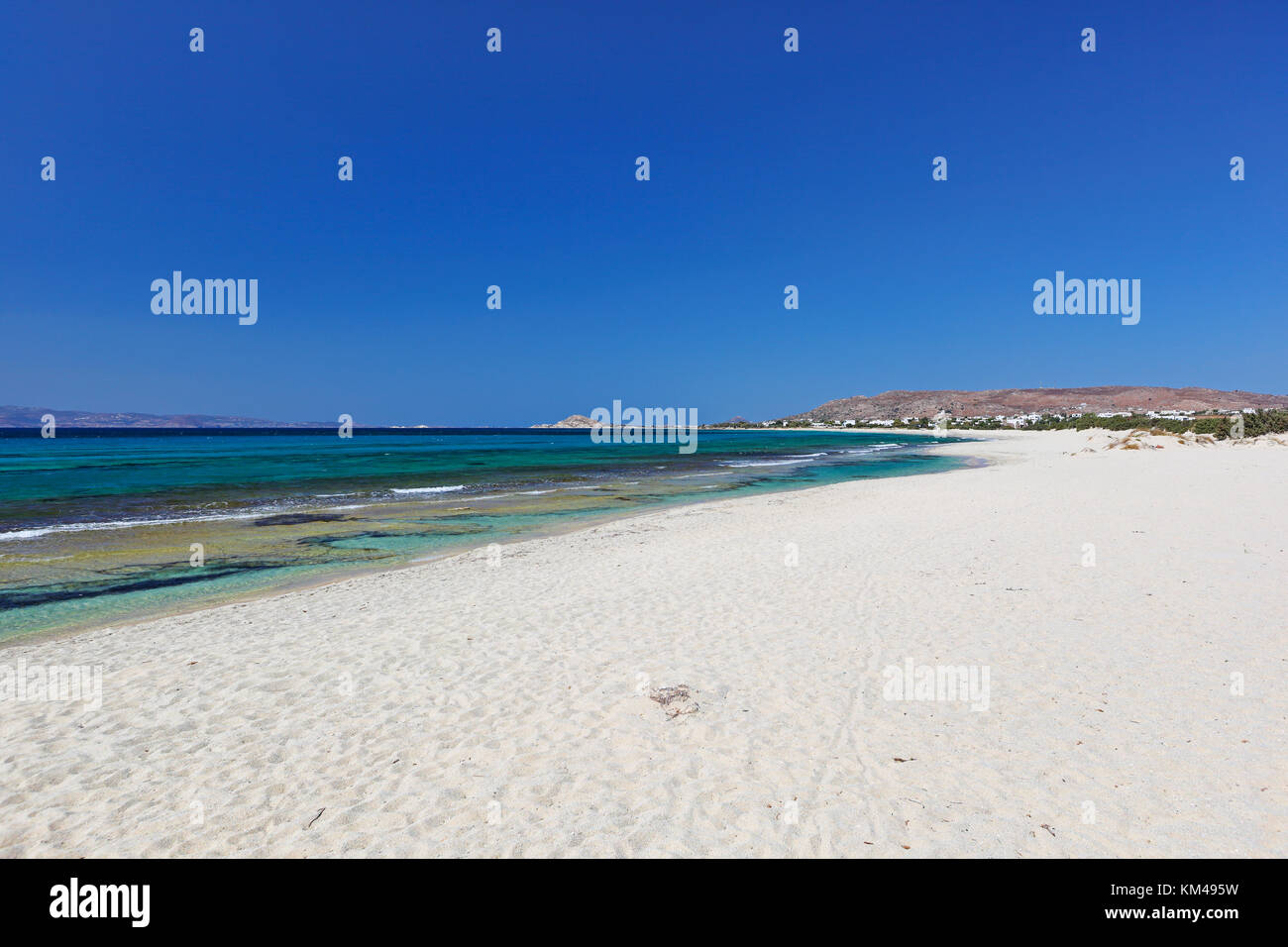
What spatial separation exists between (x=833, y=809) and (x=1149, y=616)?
675 cm

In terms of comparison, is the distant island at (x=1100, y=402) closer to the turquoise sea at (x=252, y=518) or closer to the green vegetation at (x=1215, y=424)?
the green vegetation at (x=1215, y=424)

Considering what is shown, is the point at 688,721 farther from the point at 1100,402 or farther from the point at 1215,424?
the point at 1100,402

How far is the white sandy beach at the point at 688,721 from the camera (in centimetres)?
402

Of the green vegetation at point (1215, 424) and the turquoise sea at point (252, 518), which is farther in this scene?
the green vegetation at point (1215, 424)

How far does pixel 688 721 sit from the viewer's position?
5586mm

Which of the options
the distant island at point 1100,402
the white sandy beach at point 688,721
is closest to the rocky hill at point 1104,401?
the distant island at point 1100,402

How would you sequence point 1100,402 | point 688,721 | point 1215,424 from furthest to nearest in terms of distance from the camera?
point 1100,402 < point 1215,424 < point 688,721

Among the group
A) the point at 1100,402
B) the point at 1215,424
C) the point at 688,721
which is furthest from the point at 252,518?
the point at 1100,402

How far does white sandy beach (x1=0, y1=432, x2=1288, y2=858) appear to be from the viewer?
402 centimetres

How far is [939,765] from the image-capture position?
4691 mm

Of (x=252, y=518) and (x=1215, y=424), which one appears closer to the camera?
(x=252, y=518)
